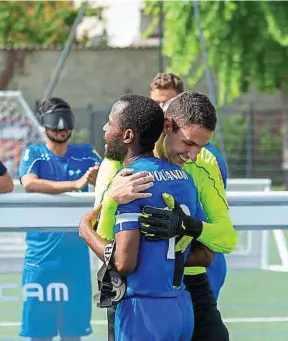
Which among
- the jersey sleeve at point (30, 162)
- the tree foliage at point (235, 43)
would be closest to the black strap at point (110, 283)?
the jersey sleeve at point (30, 162)

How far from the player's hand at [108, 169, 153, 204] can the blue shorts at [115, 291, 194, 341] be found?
14.0 inches

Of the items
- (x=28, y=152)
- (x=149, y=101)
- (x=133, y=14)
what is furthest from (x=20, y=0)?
(x=149, y=101)

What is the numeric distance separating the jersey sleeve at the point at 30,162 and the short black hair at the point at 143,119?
1.98 metres

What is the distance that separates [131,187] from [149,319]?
461mm

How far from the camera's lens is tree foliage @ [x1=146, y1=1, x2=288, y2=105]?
1769 centimetres

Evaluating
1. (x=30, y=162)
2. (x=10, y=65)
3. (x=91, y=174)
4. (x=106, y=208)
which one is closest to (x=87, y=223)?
(x=106, y=208)

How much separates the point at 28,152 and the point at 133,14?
2363cm

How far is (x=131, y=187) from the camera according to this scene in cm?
304

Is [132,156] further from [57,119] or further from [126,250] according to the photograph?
[57,119]

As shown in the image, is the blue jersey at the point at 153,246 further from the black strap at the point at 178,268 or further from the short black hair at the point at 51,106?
the short black hair at the point at 51,106

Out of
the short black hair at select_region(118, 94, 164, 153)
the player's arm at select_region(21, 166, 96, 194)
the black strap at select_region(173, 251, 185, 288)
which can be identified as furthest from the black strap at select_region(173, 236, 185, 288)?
the player's arm at select_region(21, 166, 96, 194)

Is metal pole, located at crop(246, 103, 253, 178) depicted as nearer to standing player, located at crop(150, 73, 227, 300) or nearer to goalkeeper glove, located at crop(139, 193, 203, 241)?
standing player, located at crop(150, 73, 227, 300)

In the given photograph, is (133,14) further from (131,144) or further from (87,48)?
(131,144)

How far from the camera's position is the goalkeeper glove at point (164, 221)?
3.05 m
